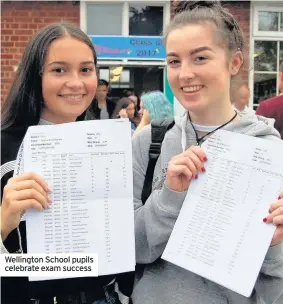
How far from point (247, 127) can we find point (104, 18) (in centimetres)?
539

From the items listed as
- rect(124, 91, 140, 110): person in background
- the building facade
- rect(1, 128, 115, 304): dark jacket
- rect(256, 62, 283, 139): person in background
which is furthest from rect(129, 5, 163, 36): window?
rect(1, 128, 115, 304): dark jacket

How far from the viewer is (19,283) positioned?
1384mm

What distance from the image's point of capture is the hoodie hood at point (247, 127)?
144cm

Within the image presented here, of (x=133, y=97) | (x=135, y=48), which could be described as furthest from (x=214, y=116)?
(x=135, y=48)

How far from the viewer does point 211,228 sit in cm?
131

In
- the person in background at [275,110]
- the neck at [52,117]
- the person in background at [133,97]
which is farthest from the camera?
the person in background at [133,97]

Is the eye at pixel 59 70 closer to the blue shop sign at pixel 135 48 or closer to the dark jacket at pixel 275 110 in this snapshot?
the dark jacket at pixel 275 110

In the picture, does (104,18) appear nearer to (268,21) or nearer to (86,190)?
(268,21)

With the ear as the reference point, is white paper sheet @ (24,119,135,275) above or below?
below

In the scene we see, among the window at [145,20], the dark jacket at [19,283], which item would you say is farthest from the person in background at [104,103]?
the dark jacket at [19,283]

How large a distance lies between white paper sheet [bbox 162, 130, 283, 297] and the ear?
1.01 feet

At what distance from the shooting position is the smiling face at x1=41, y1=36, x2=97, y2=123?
4.68ft

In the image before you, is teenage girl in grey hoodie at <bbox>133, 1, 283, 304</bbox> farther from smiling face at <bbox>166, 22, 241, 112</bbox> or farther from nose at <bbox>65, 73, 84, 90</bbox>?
nose at <bbox>65, 73, 84, 90</bbox>

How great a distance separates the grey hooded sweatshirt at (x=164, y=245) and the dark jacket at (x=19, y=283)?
0.17 m
